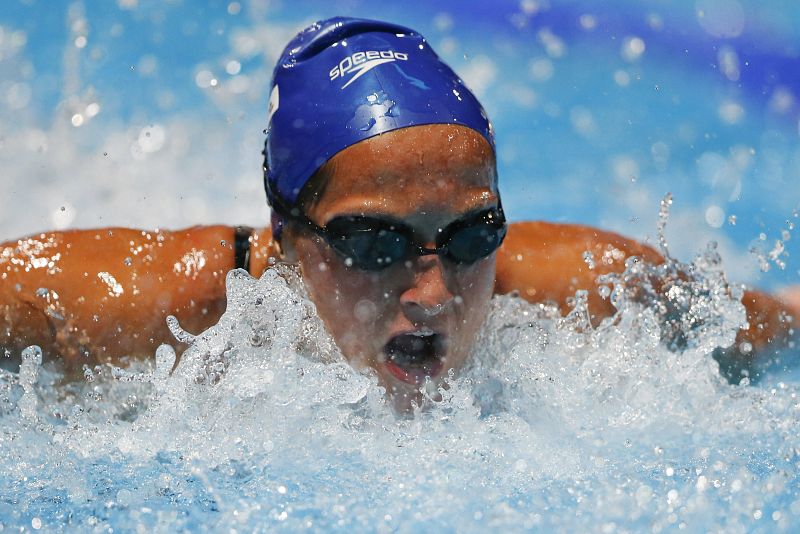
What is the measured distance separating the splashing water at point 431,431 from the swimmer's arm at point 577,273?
0.06m

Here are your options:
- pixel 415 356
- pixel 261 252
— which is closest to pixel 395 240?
pixel 415 356

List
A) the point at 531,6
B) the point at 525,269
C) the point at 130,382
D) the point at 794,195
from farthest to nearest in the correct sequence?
the point at 531,6 < the point at 794,195 < the point at 525,269 < the point at 130,382

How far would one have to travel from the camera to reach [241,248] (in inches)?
88.4

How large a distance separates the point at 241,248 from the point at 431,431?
2.23 feet

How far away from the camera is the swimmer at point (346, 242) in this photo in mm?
1873

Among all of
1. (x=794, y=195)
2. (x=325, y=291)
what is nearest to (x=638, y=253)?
(x=325, y=291)

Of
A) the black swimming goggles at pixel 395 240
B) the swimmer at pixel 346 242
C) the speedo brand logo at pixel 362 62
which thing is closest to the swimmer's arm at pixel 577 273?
the swimmer at pixel 346 242

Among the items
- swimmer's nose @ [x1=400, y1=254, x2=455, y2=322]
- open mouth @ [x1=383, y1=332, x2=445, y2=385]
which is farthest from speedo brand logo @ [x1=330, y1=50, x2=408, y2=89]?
open mouth @ [x1=383, y1=332, x2=445, y2=385]

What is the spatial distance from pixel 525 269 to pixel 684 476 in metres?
0.87

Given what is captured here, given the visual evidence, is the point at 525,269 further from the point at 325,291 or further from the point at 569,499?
the point at 569,499

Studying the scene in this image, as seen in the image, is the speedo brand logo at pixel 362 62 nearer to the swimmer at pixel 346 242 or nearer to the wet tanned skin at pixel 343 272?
the swimmer at pixel 346 242

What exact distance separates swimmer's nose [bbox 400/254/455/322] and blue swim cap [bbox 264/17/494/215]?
29 cm

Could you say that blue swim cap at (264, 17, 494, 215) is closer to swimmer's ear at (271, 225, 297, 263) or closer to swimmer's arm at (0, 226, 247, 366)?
swimmer's ear at (271, 225, 297, 263)

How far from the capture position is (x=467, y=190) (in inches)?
74.8
